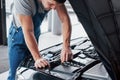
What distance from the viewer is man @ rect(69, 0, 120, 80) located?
3.51 ft

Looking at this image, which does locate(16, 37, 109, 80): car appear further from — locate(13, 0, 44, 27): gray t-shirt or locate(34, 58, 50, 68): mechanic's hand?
locate(13, 0, 44, 27): gray t-shirt

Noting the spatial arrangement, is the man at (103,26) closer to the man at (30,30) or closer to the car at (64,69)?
the car at (64,69)

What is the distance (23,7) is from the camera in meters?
1.89

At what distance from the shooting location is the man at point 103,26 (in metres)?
1.07

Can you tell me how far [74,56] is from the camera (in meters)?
1.81

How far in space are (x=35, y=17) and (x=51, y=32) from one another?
459 cm

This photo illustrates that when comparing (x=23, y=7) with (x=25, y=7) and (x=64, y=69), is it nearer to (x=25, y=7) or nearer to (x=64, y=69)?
(x=25, y=7)

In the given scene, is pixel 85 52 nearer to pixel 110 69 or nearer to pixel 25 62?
pixel 25 62

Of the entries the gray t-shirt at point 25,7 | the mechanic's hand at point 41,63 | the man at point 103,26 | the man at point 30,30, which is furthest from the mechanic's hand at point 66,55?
the man at point 103,26

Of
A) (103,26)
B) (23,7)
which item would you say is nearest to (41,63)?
(23,7)

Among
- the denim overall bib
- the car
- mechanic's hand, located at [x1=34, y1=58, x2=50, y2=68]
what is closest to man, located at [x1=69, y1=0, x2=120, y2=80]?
the car

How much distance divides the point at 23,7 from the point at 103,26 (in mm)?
929

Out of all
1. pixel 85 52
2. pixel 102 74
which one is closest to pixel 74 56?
pixel 85 52

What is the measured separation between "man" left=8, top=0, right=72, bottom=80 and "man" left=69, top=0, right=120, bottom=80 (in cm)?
54
